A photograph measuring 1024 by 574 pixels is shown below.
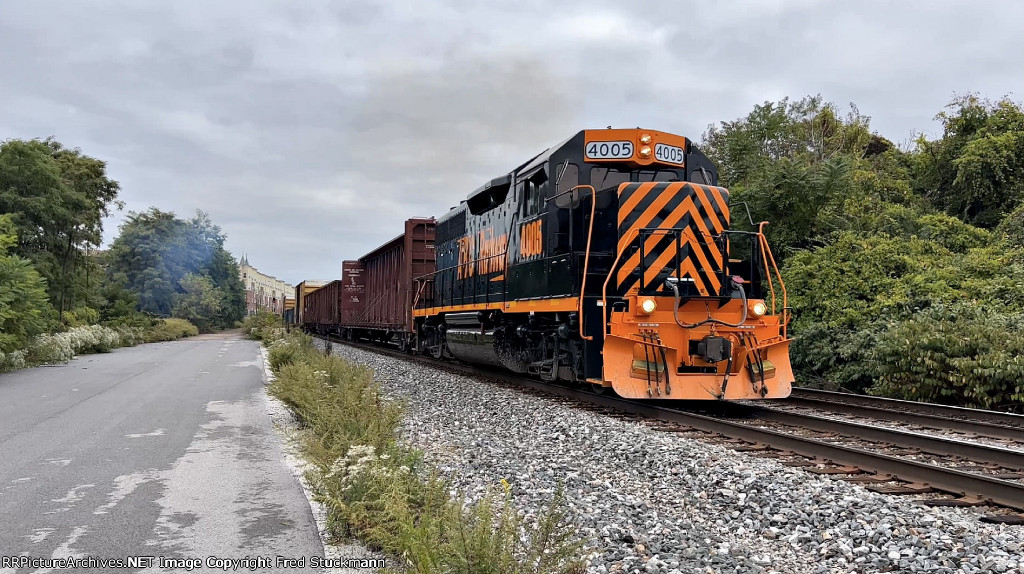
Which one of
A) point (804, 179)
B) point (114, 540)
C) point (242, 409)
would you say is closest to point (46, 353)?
point (242, 409)

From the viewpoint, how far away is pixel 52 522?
15.0 ft

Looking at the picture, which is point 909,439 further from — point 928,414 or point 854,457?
point 928,414

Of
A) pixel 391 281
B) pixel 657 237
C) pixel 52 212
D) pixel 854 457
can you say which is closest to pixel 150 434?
pixel 657 237

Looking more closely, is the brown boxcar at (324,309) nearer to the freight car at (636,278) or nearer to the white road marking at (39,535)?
the freight car at (636,278)

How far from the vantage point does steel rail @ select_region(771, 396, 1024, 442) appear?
746 centimetres

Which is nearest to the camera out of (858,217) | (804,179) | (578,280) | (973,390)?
(578,280)

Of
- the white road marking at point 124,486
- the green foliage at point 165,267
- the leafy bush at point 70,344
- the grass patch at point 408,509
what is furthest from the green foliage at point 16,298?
the green foliage at point 165,267

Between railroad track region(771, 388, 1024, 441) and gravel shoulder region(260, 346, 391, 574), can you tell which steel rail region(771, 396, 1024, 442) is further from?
gravel shoulder region(260, 346, 391, 574)

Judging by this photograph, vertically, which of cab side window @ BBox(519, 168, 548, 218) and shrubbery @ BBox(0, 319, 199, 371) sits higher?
cab side window @ BBox(519, 168, 548, 218)

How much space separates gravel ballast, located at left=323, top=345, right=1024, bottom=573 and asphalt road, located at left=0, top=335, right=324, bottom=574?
4.83 ft

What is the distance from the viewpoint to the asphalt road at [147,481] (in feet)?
13.7

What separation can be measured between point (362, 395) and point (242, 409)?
2953 mm

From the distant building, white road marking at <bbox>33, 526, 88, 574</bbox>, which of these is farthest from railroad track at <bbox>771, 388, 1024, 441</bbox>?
the distant building

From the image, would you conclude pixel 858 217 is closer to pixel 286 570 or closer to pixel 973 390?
pixel 973 390
